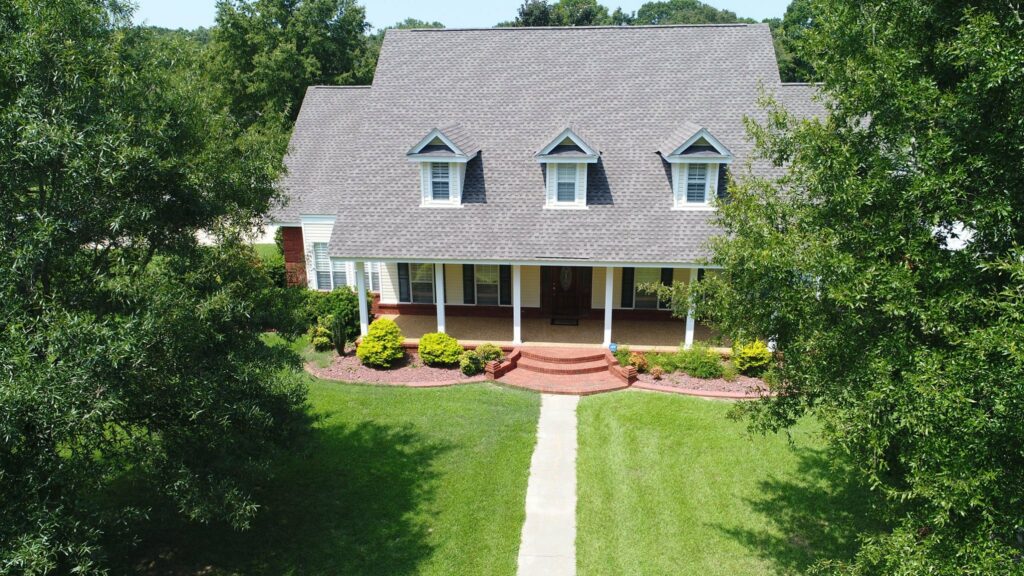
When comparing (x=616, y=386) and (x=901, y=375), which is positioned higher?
(x=901, y=375)

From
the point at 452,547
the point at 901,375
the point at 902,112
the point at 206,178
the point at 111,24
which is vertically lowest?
the point at 452,547

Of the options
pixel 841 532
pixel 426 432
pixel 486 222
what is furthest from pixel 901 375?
pixel 486 222

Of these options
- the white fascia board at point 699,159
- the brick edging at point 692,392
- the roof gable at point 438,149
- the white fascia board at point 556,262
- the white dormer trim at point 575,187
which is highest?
the roof gable at point 438,149

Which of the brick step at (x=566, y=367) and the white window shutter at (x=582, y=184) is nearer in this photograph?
the brick step at (x=566, y=367)

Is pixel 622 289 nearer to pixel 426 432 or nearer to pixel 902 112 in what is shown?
pixel 426 432

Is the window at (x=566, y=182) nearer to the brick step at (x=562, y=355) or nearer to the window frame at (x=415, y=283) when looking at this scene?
the brick step at (x=562, y=355)

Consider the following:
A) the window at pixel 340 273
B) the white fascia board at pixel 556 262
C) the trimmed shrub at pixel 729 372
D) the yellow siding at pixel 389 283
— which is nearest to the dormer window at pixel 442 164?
the white fascia board at pixel 556 262

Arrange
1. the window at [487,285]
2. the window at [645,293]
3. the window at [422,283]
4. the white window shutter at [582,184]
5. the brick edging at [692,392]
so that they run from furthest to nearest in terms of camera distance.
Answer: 1. the window at [422,283]
2. the window at [487,285]
3. the window at [645,293]
4. the white window shutter at [582,184]
5. the brick edging at [692,392]

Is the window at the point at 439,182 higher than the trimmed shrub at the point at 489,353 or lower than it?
higher
